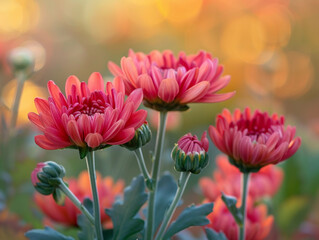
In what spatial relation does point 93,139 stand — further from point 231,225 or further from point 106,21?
point 106,21

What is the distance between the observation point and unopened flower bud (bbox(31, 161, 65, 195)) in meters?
0.37

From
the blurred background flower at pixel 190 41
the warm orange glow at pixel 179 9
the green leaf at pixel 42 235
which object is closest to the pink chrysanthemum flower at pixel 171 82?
the green leaf at pixel 42 235

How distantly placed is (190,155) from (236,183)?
0.22 meters

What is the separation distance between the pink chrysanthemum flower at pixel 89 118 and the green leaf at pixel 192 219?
99 mm

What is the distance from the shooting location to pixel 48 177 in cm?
37

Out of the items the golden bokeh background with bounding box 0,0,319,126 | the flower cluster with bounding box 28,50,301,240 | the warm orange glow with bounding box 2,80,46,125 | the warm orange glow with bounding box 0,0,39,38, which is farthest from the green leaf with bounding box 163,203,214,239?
the warm orange glow with bounding box 0,0,39,38

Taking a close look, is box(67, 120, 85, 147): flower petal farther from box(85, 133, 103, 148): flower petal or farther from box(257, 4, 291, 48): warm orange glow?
box(257, 4, 291, 48): warm orange glow

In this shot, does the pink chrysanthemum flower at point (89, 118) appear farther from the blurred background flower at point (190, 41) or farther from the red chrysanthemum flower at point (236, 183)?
the blurred background flower at point (190, 41)

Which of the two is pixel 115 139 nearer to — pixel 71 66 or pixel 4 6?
pixel 71 66

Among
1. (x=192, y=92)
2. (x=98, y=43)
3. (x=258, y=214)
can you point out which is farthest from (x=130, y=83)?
(x=98, y=43)

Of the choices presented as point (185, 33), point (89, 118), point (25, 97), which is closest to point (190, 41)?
point (185, 33)

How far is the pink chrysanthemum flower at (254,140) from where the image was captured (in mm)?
384

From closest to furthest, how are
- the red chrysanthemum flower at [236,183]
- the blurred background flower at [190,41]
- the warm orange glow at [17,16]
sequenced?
the red chrysanthemum flower at [236,183] → the blurred background flower at [190,41] → the warm orange glow at [17,16]

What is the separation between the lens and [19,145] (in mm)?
768
